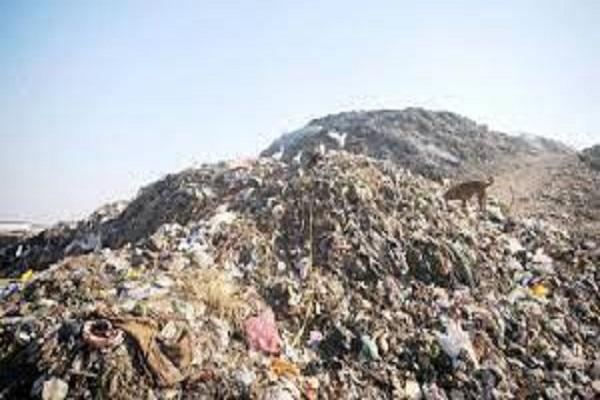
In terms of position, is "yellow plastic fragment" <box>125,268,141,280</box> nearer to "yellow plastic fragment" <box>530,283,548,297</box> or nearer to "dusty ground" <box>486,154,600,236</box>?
"yellow plastic fragment" <box>530,283,548,297</box>

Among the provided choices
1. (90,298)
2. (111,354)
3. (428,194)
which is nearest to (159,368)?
(111,354)

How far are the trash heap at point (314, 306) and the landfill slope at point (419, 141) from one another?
7262 millimetres

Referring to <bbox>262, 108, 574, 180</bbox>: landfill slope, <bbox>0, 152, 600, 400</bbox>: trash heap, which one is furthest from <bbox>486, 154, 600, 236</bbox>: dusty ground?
<bbox>0, 152, 600, 400</bbox>: trash heap

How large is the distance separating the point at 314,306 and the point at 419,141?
12.4 m

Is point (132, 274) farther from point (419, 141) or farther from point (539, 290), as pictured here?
point (419, 141)

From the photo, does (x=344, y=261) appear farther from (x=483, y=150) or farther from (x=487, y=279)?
(x=483, y=150)

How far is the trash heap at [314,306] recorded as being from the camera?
13.0ft

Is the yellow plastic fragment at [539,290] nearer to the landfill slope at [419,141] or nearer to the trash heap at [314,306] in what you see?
the trash heap at [314,306]

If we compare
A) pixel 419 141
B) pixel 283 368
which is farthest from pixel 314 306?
pixel 419 141

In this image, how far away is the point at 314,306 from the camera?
5.24 meters

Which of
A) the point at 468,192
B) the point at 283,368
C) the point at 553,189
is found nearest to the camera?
the point at 283,368

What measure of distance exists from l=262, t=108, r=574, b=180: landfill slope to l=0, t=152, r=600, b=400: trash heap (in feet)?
23.8

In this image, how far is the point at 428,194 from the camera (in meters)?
7.61

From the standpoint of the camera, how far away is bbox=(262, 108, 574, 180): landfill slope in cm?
1557
